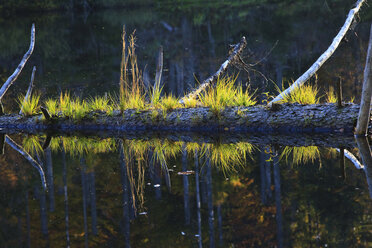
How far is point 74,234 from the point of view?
520 centimetres

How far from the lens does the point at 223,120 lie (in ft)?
31.9

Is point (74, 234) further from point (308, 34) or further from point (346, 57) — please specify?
point (308, 34)

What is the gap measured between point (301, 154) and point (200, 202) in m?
2.30

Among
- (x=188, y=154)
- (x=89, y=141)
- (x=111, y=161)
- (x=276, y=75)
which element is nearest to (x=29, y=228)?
(x=111, y=161)

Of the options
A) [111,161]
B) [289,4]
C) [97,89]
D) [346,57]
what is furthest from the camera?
[289,4]

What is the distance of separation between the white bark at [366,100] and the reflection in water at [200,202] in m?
0.45

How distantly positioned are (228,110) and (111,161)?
2.74 metres

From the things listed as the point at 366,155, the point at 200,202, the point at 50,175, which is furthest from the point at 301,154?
the point at 50,175

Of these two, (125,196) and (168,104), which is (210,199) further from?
(168,104)

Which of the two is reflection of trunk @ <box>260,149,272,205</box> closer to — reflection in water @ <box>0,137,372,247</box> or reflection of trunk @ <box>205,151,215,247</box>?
reflection in water @ <box>0,137,372,247</box>

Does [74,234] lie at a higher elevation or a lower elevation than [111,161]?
lower

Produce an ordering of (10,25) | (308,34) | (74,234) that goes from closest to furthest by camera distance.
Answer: (74,234)
(308,34)
(10,25)

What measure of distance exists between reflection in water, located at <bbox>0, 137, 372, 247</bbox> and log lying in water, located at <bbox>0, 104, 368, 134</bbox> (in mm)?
1091

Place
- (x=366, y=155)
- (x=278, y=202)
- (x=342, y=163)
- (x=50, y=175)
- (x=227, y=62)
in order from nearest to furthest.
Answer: (x=278, y=202) → (x=342, y=163) → (x=366, y=155) → (x=50, y=175) → (x=227, y=62)
